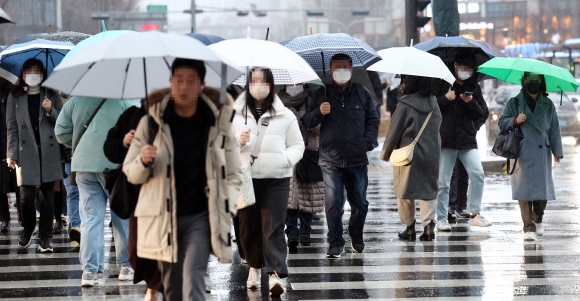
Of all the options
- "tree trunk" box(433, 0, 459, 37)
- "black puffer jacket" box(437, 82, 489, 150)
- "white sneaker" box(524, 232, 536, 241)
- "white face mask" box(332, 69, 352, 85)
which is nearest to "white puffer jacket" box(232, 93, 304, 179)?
"white face mask" box(332, 69, 352, 85)

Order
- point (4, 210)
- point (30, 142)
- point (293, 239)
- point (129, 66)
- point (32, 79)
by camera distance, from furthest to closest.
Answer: point (4, 210) < point (293, 239) < point (30, 142) < point (32, 79) < point (129, 66)

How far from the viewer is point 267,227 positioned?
7.62 meters

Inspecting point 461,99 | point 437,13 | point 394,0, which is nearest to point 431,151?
point 461,99

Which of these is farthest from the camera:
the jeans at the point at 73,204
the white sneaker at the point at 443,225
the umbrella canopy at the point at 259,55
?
the white sneaker at the point at 443,225

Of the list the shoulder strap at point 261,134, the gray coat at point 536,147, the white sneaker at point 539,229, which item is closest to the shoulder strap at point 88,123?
the shoulder strap at point 261,134

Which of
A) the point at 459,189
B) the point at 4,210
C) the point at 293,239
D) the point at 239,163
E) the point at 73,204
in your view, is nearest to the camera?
the point at 239,163

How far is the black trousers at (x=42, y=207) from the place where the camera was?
10016 millimetres

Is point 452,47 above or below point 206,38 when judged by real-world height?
below

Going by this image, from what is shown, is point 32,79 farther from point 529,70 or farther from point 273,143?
point 529,70

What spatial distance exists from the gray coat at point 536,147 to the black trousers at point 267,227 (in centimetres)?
361

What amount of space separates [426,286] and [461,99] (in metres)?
3.81

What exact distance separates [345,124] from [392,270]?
1486 mm

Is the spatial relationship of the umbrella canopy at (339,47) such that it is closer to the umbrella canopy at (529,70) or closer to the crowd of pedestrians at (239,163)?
the crowd of pedestrians at (239,163)

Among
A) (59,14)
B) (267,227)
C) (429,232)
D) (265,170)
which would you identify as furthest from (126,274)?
(59,14)
